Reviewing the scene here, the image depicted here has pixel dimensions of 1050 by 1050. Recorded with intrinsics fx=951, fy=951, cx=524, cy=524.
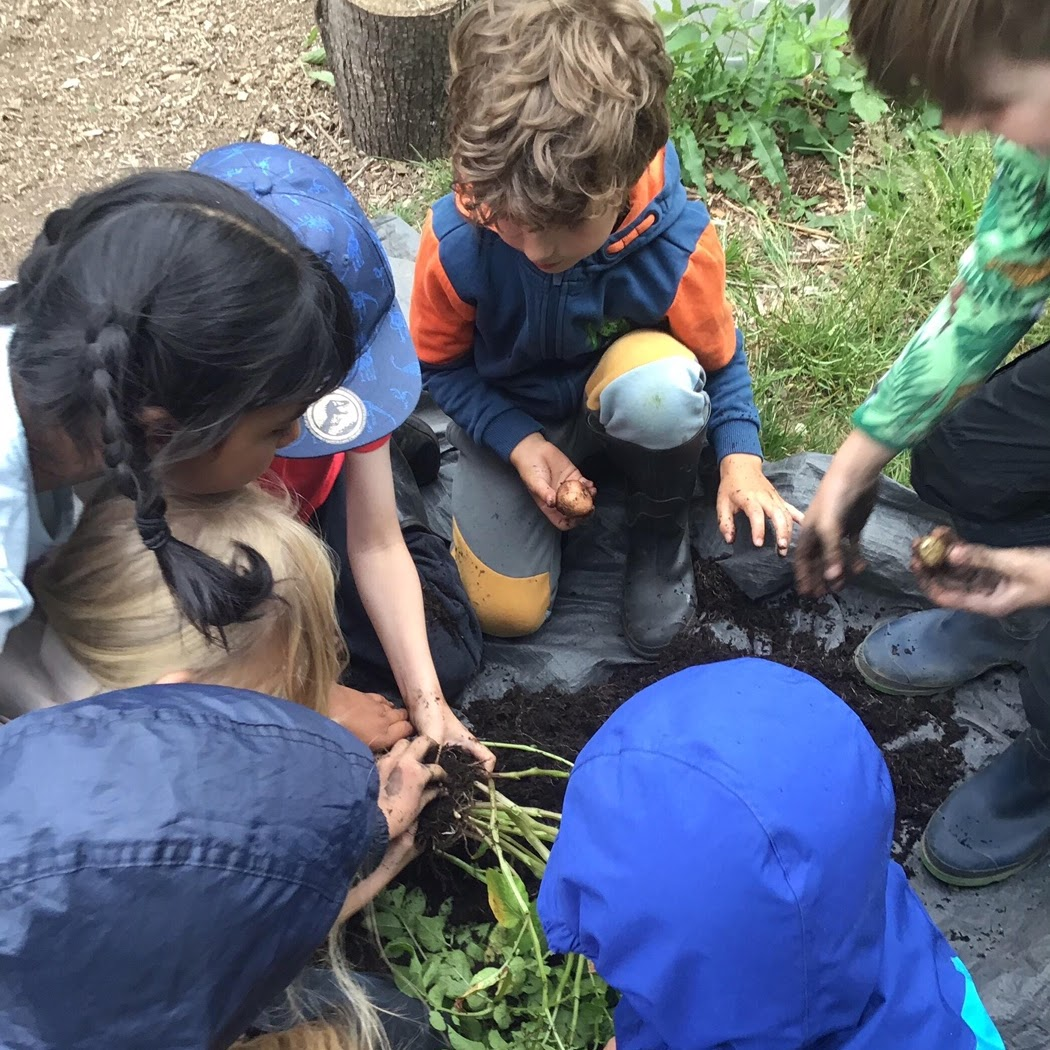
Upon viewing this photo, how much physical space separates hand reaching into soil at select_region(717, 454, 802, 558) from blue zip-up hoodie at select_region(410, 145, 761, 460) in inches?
1.7

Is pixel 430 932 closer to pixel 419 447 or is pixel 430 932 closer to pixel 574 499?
pixel 574 499

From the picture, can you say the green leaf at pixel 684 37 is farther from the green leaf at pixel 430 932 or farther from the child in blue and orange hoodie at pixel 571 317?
the green leaf at pixel 430 932

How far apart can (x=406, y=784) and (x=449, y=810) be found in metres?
0.08

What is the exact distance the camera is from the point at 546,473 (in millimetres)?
1842

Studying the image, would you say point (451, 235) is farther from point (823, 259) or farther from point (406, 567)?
point (823, 259)

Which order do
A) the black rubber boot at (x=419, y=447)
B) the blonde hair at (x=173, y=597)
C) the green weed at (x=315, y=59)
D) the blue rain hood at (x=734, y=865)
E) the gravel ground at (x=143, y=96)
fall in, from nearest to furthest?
the blue rain hood at (x=734, y=865) < the blonde hair at (x=173, y=597) < the black rubber boot at (x=419, y=447) < the gravel ground at (x=143, y=96) < the green weed at (x=315, y=59)

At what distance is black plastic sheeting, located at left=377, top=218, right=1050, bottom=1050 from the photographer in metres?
1.46

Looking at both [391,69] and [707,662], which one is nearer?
[707,662]

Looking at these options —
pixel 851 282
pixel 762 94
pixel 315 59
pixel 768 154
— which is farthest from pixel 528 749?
pixel 315 59

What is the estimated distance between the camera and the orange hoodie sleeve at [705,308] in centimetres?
169

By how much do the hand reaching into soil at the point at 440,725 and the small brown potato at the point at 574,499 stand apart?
421mm

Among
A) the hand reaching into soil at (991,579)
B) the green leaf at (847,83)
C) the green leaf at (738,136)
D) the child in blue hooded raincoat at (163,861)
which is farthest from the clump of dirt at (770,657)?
the green leaf at (847,83)

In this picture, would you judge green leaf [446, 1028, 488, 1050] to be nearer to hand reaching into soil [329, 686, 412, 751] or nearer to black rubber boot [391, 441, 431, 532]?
hand reaching into soil [329, 686, 412, 751]

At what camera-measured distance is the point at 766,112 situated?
265cm
